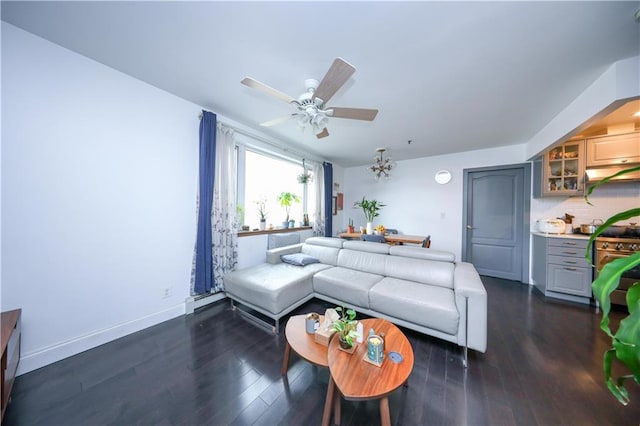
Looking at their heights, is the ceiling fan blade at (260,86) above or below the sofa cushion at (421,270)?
above

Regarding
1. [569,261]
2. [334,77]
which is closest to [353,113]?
[334,77]

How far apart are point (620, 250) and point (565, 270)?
0.57m

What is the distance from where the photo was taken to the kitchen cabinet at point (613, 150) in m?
2.69

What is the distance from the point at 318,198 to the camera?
4738 mm

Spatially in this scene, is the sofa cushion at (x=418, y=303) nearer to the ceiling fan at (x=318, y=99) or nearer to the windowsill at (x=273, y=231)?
the ceiling fan at (x=318, y=99)

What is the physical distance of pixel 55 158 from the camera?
174 cm

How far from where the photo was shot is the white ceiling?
1.38 meters

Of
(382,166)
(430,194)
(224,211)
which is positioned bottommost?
(224,211)

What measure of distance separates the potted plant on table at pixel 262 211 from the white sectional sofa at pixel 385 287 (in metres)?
0.63

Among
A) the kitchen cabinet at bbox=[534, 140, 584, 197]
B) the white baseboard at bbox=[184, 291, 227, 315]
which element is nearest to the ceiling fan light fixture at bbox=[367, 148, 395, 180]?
the kitchen cabinet at bbox=[534, 140, 584, 197]

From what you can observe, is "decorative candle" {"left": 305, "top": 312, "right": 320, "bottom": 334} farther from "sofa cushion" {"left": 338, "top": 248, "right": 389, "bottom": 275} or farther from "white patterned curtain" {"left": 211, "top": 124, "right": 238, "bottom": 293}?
"white patterned curtain" {"left": 211, "top": 124, "right": 238, "bottom": 293}

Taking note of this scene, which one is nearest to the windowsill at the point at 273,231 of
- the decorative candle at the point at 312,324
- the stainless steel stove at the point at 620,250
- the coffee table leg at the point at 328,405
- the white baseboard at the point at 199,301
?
the white baseboard at the point at 199,301

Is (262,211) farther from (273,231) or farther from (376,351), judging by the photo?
(376,351)

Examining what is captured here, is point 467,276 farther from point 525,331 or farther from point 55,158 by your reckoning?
point 55,158
